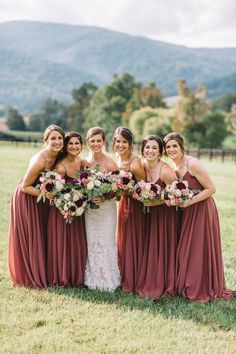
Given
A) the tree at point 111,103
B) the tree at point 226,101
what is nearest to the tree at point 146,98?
the tree at point 111,103

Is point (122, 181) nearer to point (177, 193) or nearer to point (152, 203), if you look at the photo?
point (152, 203)

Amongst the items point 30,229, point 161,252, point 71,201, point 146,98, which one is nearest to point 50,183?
point 71,201

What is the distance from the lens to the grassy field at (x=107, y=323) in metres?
5.47

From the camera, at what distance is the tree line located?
63.0 metres

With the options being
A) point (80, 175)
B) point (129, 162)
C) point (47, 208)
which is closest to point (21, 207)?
point (47, 208)

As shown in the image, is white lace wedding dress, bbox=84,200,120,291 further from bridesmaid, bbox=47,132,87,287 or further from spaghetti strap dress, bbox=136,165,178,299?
spaghetti strap dress, bbox=136,165,178,299

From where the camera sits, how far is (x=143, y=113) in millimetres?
72875

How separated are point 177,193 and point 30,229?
2165 mm

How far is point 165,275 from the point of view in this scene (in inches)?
282

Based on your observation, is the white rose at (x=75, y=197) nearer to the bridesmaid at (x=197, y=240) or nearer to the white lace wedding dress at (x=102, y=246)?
the white lace wedding dress at (x=102, y=246)

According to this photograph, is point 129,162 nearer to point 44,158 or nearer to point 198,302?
point 44,158

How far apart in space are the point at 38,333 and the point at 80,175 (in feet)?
7.20

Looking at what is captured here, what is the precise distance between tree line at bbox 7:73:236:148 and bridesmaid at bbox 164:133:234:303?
55164mm

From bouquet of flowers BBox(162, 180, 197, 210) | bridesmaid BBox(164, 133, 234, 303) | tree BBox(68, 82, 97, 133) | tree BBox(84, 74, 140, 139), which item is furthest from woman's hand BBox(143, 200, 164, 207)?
tree BBox(68, 82, 97, 133)
